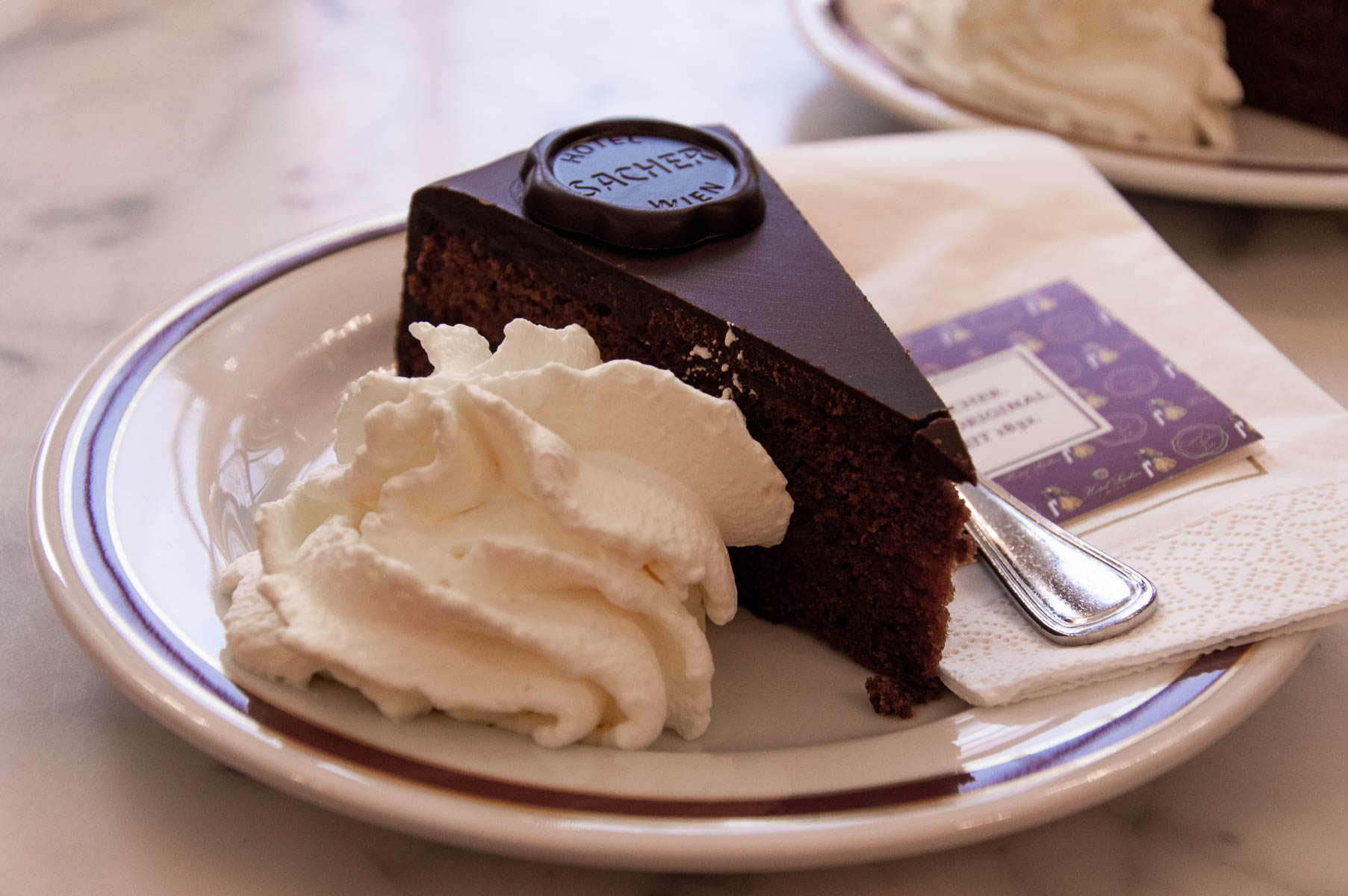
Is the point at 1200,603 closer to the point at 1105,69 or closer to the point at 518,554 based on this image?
the point at 518,554

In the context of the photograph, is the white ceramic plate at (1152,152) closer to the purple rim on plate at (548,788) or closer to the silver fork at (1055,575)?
the silver fork at (1055,575)

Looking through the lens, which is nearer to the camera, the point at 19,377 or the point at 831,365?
the point at 831,365

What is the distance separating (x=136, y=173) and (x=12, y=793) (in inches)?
59.8

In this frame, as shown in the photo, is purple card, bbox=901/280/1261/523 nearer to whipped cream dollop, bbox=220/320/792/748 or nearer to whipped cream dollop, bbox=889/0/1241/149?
whipped cream dollop, bbox=220/320/792/748

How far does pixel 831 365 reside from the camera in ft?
4.48

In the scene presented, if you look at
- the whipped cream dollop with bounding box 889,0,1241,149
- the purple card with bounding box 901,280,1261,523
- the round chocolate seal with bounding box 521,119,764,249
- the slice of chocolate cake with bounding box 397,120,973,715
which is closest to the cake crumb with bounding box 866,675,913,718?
the slice of chocolate cake with bounding box 397,120,973,715

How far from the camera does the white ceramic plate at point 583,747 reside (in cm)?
103

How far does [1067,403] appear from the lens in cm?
174

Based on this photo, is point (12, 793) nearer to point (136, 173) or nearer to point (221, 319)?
point (221, 319)

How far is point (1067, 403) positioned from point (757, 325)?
574mm

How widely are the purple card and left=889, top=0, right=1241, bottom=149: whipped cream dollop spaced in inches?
22.8

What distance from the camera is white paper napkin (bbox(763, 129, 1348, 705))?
4.16 ft

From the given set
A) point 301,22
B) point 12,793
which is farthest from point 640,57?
point 12,793

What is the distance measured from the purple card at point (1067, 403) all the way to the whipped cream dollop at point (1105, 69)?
1.90ft
